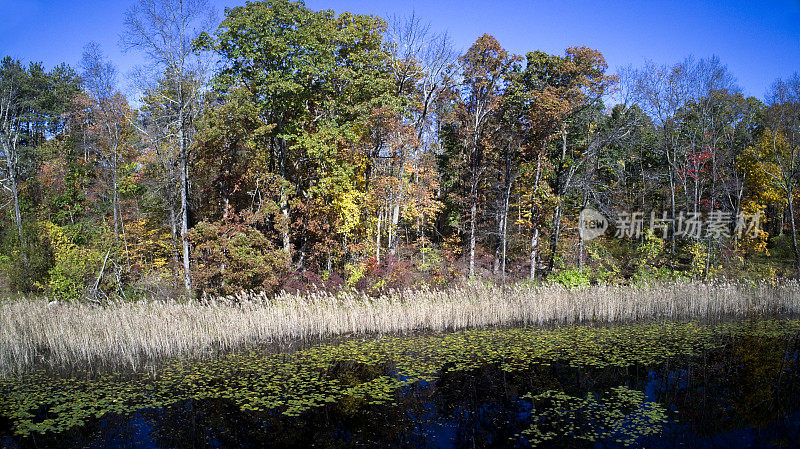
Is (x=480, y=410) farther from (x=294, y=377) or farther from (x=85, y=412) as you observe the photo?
(x=85, y=412)

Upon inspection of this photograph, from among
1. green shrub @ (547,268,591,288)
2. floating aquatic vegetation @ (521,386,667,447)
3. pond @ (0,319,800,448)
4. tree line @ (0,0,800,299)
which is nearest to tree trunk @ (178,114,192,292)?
tree line @ (0,0,800,299)

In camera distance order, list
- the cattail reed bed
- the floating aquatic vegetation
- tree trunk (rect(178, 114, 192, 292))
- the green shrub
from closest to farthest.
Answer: the floating aquatic vegetation
the cattail reed bed
tree trunk (rect(178, 114, 192, 292))
the green shrub

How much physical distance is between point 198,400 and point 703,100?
921 inches

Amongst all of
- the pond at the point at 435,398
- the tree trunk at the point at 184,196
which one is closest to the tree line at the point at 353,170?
the tree trunk at the point at 184,196

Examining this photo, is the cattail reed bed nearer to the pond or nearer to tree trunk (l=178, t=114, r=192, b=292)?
the pond

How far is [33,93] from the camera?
1081 inches

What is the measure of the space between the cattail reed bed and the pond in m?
0.71

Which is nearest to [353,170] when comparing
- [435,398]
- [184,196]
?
[184,196]

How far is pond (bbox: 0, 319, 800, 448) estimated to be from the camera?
5695 millimetres

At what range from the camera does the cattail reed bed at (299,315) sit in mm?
8734

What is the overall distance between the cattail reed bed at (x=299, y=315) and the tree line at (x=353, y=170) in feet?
8.53

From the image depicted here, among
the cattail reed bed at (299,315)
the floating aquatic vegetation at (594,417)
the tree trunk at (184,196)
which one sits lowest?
the floating aquatic vegetation at (594,417)

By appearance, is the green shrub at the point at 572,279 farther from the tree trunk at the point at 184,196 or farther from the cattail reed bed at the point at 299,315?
the tree trunk at the point at 184,196

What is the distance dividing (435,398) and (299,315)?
451 cm
